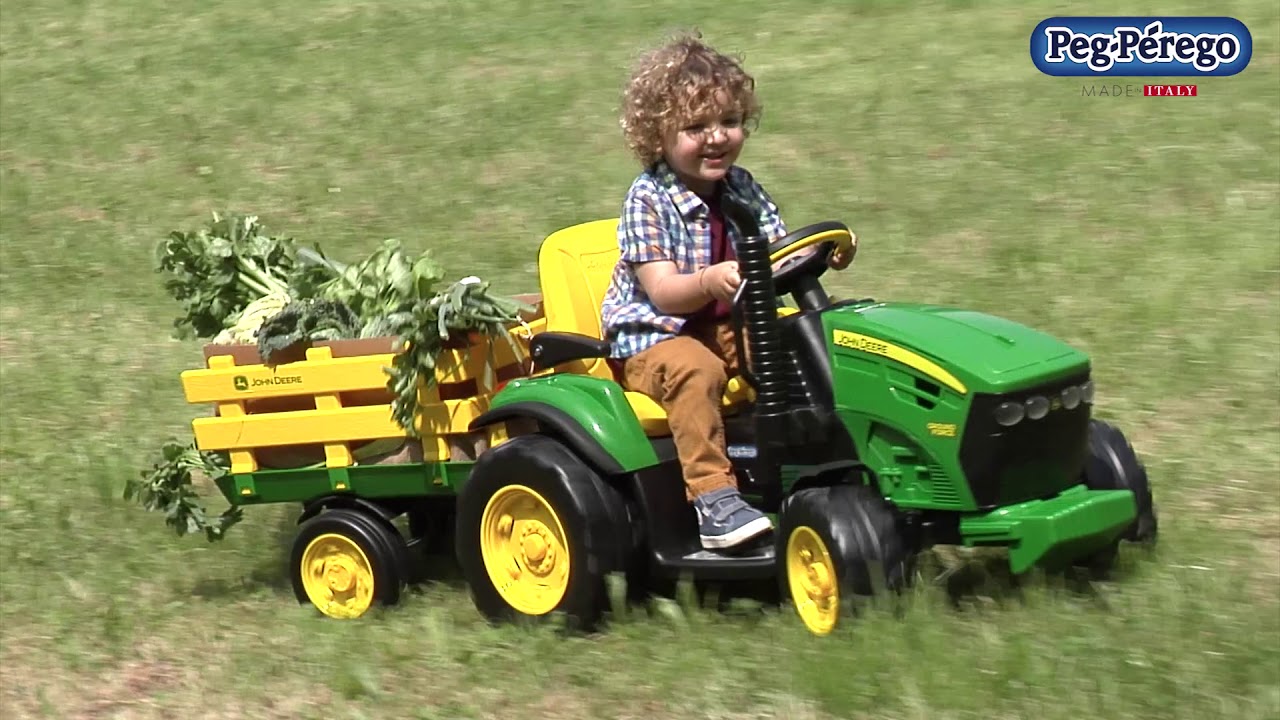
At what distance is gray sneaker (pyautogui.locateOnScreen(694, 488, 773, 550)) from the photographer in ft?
16.2

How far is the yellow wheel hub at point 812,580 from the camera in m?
4.63

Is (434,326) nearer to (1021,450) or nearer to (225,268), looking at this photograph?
(225,268)

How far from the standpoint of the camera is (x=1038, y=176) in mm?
11008

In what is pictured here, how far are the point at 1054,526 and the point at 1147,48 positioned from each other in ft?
30.3

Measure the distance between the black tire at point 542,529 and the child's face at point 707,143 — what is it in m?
0.95

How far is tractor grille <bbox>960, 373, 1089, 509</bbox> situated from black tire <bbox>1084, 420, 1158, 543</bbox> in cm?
33

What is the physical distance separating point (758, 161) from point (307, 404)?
669 centimetres

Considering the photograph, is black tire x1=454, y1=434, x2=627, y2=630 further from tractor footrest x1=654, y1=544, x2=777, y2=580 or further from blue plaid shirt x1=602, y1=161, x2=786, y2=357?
blue plaid shirt x1=602, y1=161, x2=786, y2=357

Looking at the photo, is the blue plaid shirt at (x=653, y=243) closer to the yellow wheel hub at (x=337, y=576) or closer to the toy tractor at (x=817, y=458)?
the toy tractor at (x=817, y=458)

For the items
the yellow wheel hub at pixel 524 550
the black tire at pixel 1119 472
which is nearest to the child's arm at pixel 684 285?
the yellow wheel hub at pixel 524 550

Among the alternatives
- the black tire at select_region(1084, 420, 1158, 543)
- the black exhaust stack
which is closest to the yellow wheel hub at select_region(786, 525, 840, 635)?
the black exhaust stack

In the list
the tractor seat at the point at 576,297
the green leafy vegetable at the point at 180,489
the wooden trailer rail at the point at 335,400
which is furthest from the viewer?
the green leafy vegetable at the point at 180,489

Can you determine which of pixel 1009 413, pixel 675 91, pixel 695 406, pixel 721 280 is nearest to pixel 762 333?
pixel 721 280

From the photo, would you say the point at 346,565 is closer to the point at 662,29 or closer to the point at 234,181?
the point at 234,181
